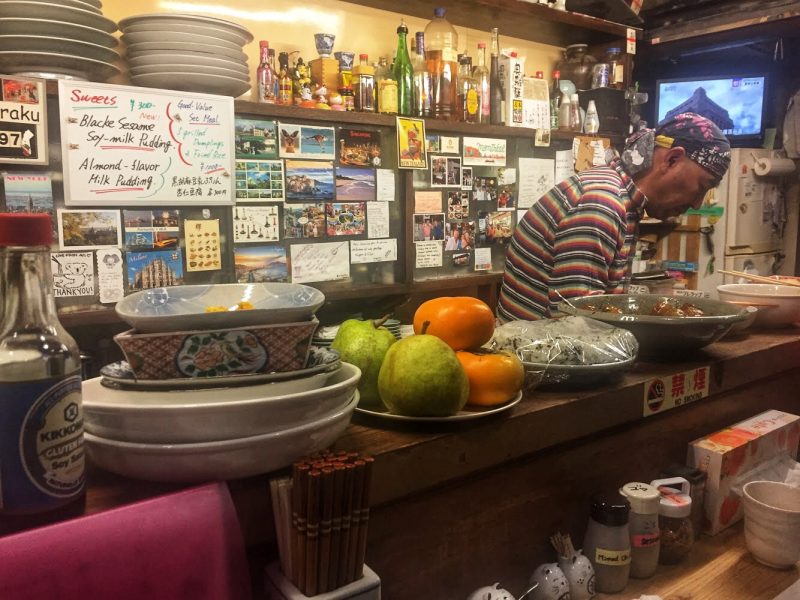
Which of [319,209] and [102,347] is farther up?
[319,209]

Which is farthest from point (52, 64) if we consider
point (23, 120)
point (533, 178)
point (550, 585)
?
point (533, 178)

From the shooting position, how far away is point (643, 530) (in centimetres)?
116

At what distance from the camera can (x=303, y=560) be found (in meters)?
0.70

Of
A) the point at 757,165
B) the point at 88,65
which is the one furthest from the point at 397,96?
the point at 757,165

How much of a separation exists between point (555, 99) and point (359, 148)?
1.24m

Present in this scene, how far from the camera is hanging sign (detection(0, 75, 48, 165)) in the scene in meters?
1.89

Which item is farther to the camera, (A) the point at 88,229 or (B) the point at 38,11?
(A) the point at 88,229

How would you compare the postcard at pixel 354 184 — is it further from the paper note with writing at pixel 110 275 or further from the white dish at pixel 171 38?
the paper note with writing at pixel 110 275

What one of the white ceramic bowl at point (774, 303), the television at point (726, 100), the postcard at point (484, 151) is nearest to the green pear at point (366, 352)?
the white ceramic bowl at point (774, 303)

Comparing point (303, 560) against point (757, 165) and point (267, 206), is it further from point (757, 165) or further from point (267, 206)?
point (757, 165)

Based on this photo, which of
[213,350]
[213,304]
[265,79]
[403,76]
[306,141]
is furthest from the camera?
[403,76]

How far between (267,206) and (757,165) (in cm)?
417

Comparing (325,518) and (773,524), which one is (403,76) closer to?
(773,524)

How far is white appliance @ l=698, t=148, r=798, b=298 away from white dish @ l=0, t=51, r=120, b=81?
4268 millimetres
